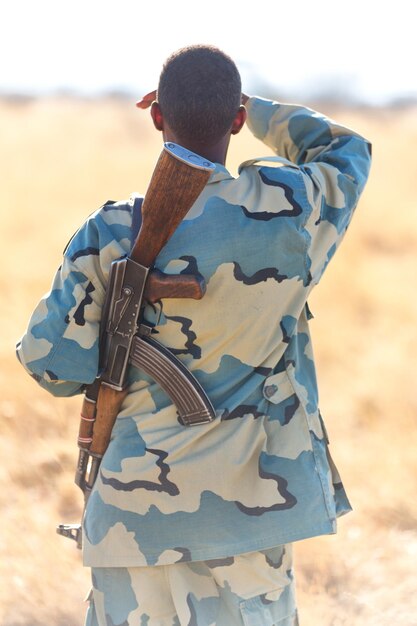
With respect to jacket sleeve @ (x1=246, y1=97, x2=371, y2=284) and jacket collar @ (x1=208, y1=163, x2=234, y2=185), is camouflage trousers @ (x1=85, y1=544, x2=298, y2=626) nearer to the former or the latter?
jacket sleeve @ (x1=246, y1=97, x2=371, y2=284)

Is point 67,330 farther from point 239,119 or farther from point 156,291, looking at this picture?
point 239,119

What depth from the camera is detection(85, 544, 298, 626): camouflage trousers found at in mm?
2297

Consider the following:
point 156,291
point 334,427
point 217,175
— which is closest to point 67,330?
point 156,291

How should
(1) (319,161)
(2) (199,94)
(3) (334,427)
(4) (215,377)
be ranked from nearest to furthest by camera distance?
1. (2) (199,94)
2. (4) (215,377)
3. (1) (319,161)
4. (3) (334,427)

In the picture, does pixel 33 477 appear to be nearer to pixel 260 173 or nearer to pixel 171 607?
pixel 171 607

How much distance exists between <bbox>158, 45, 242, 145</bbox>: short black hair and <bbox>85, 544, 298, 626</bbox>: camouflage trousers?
3.25 ft

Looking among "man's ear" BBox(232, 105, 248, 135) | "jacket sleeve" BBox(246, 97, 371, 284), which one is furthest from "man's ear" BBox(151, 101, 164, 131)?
"jacket sleeve" BBox(246, 97, 371, 284)

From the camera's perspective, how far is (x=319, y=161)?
8.46ft

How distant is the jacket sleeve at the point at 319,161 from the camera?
7.81 feet

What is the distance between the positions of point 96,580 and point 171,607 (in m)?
0.19

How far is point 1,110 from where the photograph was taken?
2208 centimetres

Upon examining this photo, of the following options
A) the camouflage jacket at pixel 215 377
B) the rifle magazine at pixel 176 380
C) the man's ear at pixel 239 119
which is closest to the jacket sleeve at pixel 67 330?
the camouflage jacket at pixel 215 377

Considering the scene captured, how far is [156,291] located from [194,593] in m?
0.71

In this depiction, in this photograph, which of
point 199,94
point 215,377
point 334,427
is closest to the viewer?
point 199,94
